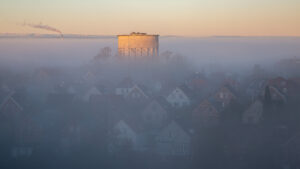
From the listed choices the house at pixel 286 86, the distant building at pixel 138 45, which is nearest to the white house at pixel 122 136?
the house at pixel 286 86

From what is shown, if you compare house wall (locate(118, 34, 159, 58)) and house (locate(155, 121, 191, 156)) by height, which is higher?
house wall (locate(118, 34, 159, 58))

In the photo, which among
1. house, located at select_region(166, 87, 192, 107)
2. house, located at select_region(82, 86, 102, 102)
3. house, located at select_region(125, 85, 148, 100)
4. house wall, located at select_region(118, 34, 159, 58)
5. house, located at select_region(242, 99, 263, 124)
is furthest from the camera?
house wall, located at select_region(118, 34, 159, 58)

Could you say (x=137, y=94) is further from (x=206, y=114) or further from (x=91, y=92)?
(x=206, y=114)

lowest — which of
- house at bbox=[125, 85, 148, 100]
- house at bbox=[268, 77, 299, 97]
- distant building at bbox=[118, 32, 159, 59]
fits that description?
house at bbox=[125, 85, 148, 100]

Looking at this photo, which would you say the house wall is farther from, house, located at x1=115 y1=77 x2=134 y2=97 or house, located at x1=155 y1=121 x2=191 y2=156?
house, located at x1=155 y1=121 x2=191 y2=156

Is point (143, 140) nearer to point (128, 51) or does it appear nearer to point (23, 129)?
point (23, 129)

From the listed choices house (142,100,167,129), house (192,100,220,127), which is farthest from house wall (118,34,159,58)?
house (192,100,220,127)

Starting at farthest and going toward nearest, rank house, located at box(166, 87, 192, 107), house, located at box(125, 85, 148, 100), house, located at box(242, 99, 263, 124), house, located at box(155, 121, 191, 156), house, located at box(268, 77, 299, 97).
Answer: house, located at box(166, 87, 192, 107) < house, located at box(268, 77, 299, 97) < house, located at box(125, 85, 148, 100) < house, located at box(242, 99, 263, 124) < house, located at box(155, 121, 191, 156)
